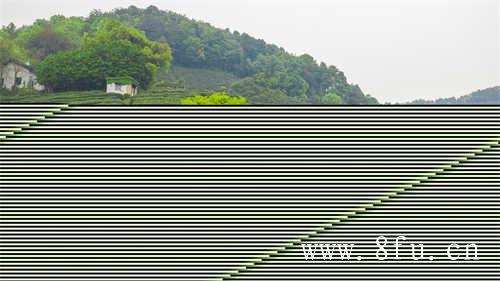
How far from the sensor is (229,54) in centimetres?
3969

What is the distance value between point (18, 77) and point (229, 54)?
1767 centimetres

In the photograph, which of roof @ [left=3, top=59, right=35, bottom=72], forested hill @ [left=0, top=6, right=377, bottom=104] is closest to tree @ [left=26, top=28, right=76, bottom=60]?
forested hill @ [left=0, top=6, right=377, bottom=104]

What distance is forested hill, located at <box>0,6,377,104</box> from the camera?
101ft

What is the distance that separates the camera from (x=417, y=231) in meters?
7.64

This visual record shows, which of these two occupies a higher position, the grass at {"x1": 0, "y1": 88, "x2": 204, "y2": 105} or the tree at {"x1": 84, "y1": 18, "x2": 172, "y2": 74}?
the tree at {"x1": 84, "y1": 18, "x2": 172, "y2": 74}

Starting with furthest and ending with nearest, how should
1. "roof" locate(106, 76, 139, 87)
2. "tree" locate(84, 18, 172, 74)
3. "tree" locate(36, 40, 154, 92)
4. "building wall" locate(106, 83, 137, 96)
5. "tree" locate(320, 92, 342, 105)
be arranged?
"tree" locate(320, 92, 342, 105) → "tree" locate(84, 18, 172, 74) → "roof" locate(106, 76, 139, 87) → "building wall" locate(106, 83, 137, 96) → "tree" locate(36, 40, 154, 92)

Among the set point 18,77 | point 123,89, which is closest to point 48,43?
point 123,89

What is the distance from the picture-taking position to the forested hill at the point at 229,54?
101 feet

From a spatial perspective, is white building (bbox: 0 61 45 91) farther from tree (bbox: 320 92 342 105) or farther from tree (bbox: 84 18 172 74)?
tree (bbox: 320 92 342 105)

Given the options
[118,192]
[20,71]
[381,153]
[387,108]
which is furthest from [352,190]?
[20,71]

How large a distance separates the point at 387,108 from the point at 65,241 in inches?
151

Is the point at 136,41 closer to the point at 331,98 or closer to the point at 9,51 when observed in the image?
the point at 9,51

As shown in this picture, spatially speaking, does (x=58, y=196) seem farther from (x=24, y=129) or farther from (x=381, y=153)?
(x=381, y=153)

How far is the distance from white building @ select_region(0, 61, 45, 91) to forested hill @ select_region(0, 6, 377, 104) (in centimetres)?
218
